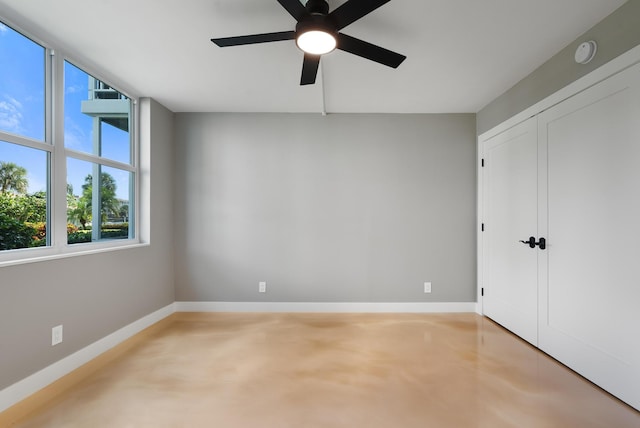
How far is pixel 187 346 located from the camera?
2.82 metres

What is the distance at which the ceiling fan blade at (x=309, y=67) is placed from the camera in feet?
6.56

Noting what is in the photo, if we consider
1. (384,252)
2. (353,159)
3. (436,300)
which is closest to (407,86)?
(353,159)

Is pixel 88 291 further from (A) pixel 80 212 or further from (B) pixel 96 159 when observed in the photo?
(B) pixel 96 159

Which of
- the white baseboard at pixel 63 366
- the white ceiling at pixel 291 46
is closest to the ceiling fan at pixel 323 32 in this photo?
the white ceiling at pixel 291 46

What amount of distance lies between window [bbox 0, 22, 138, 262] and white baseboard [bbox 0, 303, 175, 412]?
0.82 meters

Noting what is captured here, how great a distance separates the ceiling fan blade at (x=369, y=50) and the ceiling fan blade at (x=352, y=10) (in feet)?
0.35

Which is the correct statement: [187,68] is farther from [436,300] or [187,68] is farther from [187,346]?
[436,300]

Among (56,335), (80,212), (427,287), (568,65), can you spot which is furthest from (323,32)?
(427,287)

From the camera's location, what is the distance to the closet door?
1.89 metres

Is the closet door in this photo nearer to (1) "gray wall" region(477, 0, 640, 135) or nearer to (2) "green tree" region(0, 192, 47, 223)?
(1) "gray wall" region(477, 0, 640, 135)

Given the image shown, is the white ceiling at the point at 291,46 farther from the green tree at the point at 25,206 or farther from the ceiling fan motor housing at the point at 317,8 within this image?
the green tree at the point at 25,206

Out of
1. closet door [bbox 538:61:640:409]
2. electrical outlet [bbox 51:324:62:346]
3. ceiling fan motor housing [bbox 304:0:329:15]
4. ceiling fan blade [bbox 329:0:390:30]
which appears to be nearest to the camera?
ceiling fan blade [bbox 329:0:390:30]

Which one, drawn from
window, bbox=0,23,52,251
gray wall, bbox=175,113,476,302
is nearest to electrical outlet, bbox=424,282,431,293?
gray wall, bbox=175,113,476,302

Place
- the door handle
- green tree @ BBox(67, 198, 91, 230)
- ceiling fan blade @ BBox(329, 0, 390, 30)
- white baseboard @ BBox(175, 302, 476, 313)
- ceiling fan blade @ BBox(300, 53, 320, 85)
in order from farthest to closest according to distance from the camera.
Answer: white baseboard @ BBox(175, 302, 476, 313) < the door handle < green tree @ BBox(67, 198, 91, 230) < ceiling fan blade @ BBox(300, 53, 320, 85) < ceiling fan blade @ BBox(329, 0, 390, 30)
